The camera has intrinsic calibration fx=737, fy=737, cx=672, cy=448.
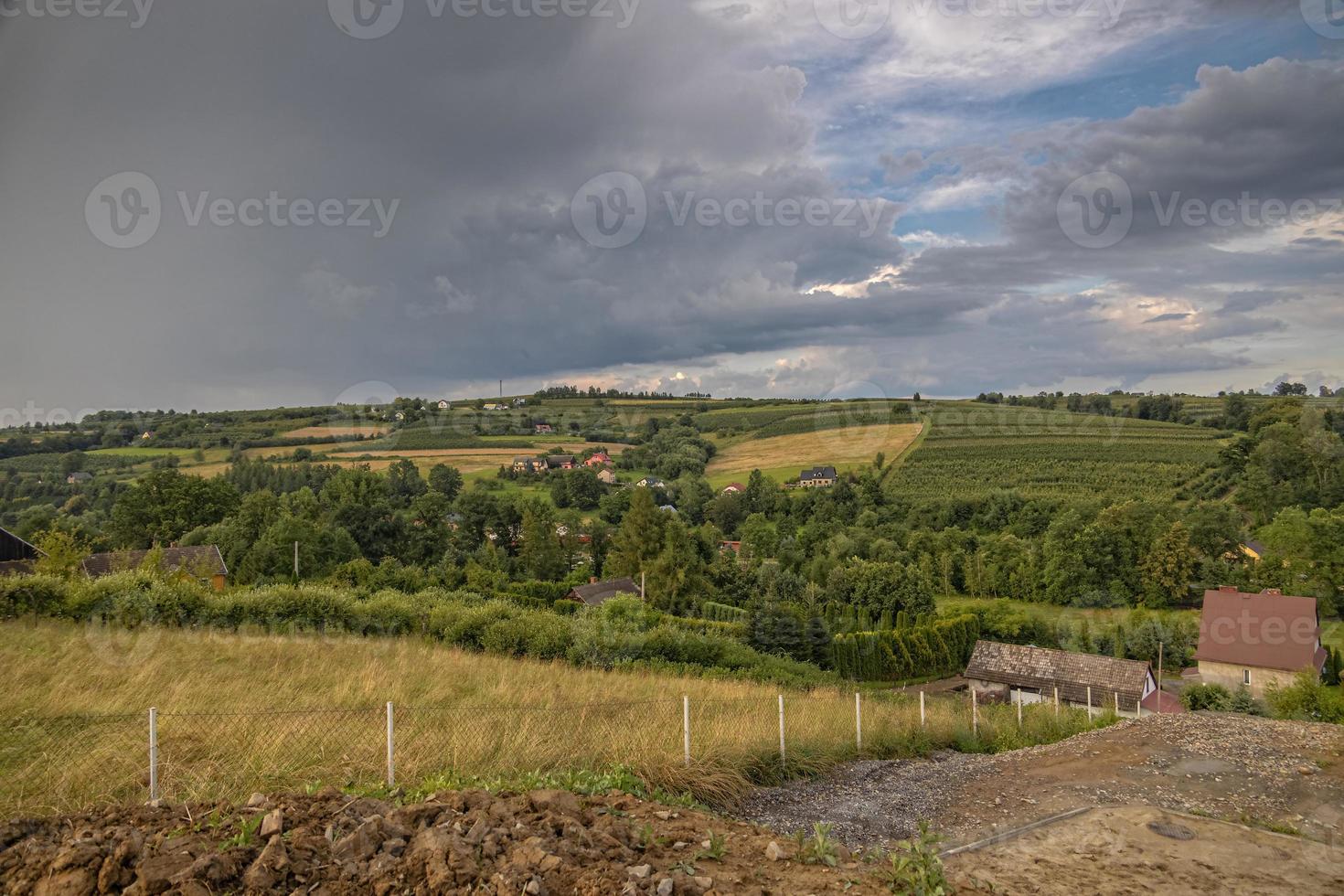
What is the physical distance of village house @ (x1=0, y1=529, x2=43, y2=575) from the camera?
2574cm

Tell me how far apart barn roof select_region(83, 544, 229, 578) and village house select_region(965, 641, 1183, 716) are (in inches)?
1255

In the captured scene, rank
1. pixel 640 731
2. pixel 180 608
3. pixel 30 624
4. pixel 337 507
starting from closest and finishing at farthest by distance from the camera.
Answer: pixel 640 731
pixel 30 624
pixel 180 608
pixel 337 507

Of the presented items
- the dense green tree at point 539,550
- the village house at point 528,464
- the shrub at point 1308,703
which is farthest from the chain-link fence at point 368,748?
the village house at point 528,464

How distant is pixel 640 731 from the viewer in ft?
25.2

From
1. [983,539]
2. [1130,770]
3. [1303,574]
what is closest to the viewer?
[1130,770]

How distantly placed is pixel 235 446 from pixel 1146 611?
7971cm

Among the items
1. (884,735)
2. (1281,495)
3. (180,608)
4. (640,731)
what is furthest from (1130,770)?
(1281,495)

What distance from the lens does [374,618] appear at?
18.8m

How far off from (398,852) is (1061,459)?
3340 inches

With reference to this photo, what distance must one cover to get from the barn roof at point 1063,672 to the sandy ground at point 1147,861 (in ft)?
82.2

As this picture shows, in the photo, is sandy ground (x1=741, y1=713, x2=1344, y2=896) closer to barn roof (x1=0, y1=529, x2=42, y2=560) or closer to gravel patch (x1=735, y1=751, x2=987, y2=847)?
gravel patch (x1=735, y1=751, x2=987, y2=847)

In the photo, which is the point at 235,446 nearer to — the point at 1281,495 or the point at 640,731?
the point at 640,731

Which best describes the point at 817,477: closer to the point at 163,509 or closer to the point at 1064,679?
the point at 1064,679

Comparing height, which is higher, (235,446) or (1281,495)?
(235,446)
